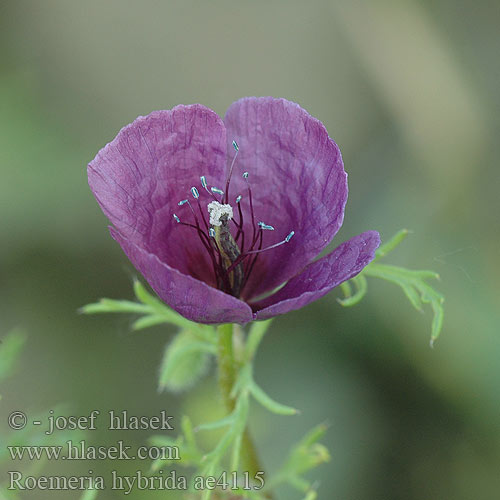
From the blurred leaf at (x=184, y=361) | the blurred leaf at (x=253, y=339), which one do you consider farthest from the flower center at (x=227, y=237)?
the blurred leaf at (x=184, y=361)

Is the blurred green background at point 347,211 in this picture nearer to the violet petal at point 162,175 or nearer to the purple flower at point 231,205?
the purple flower at point 231,205

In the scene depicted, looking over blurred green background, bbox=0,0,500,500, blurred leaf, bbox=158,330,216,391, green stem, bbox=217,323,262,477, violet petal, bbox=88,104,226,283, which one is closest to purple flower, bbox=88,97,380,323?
violet petal, bbox=88,104,226,283

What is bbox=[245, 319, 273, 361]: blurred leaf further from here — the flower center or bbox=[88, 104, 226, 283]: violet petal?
bbox=[88, 104, 226, 283]: violet petal

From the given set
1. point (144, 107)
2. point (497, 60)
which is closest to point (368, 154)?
point (497, 60)

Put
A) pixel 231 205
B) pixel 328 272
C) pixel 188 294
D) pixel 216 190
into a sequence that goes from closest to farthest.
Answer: pixel 188 294
pixel 328 272
pixel 216 190
pixel 231 205

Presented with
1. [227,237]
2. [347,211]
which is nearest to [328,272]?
[227,237]

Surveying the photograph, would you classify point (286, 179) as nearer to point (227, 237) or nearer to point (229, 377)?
point (227, 237)
